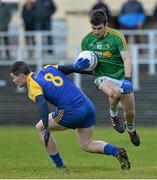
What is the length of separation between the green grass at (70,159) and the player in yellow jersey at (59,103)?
380mm

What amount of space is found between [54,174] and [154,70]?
44.4 ft

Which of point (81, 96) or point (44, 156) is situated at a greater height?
point (81, 96)

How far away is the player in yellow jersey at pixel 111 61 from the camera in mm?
13586

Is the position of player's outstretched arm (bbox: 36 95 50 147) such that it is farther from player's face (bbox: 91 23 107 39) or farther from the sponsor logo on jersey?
the sponsor logo on jersey

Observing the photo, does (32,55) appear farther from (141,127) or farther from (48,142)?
(48,142)

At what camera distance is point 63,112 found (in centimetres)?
1262

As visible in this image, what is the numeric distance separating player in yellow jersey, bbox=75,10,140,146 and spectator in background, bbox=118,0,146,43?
38.3 feet

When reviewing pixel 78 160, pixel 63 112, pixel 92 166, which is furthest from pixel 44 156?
pixel 63 112

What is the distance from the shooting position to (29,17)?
26.3 m

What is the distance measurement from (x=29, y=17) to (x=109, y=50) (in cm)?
1258

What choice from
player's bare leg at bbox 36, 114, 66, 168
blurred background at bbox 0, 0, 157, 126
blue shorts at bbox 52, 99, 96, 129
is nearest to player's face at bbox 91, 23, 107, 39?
blue shorts at bbox 52, 99, 96, 129

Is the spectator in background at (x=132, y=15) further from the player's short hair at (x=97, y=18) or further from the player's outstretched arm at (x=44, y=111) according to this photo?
the player's outstretched arm at (x=44, y=111)

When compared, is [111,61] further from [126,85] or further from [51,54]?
[51,54]

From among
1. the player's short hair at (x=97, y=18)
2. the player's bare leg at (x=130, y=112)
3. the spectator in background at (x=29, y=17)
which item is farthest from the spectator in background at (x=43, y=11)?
the player's short hair at (x=97, y=18)
